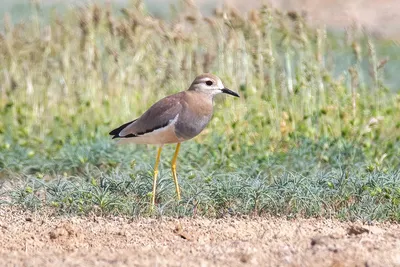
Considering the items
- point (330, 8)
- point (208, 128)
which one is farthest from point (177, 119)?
point (330, 8)

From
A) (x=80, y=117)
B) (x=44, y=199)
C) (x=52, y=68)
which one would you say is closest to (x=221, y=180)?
(x=44, y=199)

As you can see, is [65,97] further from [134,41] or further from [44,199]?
[44,199]

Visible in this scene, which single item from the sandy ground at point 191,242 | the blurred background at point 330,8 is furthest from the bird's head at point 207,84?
the blurred background at point 330,8

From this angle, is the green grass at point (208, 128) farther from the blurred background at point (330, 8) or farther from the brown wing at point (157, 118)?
the blurred background at point (330, 8)

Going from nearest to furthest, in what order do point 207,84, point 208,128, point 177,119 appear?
1. point 177,119
2. point 207,84
3. point 208,128

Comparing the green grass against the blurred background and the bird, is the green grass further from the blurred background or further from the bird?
the blurred background

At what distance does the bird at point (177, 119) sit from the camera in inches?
267

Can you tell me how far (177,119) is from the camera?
22.2 feet

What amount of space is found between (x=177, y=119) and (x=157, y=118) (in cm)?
16

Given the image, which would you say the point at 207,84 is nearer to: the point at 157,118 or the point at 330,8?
the point at 157,118

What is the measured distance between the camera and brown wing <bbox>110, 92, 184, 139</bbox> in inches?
268

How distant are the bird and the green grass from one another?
261 millimetres

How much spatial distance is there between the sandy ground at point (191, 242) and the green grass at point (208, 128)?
24cm

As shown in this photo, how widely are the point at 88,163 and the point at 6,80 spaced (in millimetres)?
2474
